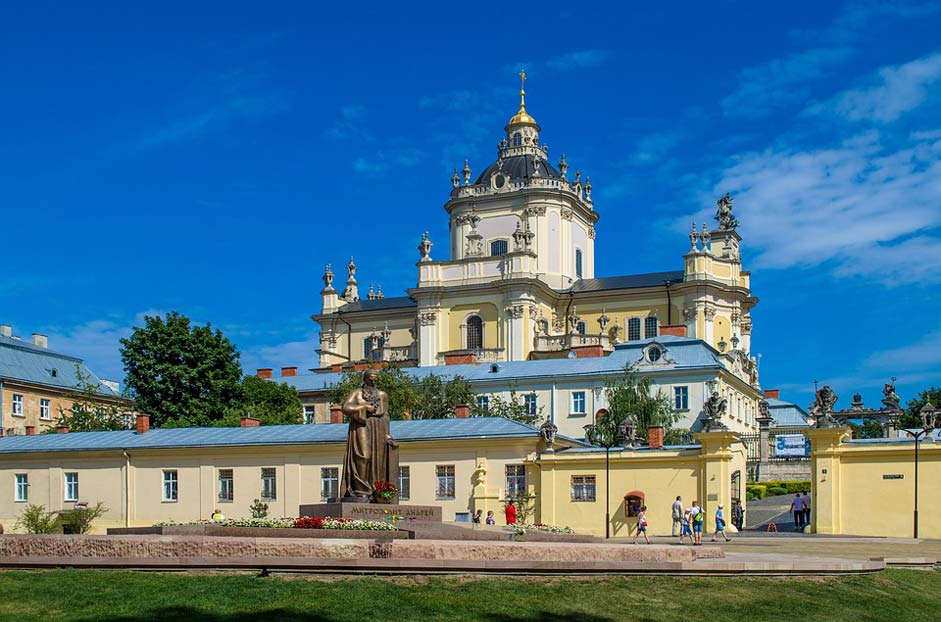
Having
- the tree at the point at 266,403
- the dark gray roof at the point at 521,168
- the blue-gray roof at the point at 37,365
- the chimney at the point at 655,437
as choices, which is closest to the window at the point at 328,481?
the chimney at the point at 655,437

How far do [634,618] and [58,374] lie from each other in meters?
71.5

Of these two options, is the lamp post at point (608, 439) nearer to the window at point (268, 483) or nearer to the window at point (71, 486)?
the window at point (268, 483)

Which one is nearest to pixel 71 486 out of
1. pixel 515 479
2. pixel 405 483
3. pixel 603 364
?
pixel 405 483

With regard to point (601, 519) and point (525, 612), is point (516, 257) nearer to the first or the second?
point (601, 519)

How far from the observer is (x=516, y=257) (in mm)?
87688

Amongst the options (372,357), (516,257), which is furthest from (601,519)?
(372,357)

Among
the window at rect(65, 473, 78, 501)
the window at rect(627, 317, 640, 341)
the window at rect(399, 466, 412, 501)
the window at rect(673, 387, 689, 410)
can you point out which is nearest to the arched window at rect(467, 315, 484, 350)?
the window at rect(627, 317, 640, 341)

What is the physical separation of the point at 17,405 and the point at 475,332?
101ft

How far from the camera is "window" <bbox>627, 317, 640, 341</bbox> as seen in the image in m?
88.8

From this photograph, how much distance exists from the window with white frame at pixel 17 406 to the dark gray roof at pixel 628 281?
1510 inches

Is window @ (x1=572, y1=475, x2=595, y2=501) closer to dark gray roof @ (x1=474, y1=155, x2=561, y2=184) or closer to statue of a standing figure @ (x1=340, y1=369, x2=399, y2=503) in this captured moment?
statue of a standing figure @ (x1=340, y1=369, x2=399, y2=503)

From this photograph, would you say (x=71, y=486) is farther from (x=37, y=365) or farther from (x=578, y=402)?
(x=37, y=365)

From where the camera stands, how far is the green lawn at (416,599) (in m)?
14.8

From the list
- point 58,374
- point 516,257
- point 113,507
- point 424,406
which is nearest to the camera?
point 113,507
